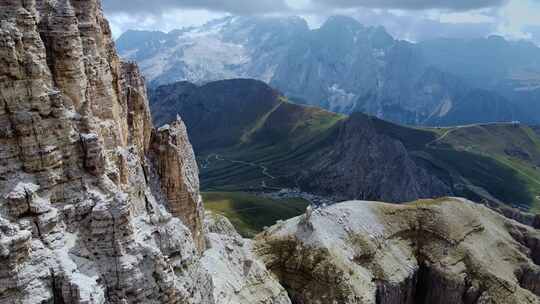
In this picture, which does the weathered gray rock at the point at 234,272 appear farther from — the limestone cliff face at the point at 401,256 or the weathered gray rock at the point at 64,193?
the weathered gray rock at the point at 64,193

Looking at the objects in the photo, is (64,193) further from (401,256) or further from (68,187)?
(401,256)

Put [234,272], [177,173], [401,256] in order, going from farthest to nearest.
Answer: [401,256]
[234,272]
[177,173]

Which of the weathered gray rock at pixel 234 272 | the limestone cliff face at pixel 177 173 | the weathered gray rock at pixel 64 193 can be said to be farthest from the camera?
the weathered gray rock at pixel 234 272

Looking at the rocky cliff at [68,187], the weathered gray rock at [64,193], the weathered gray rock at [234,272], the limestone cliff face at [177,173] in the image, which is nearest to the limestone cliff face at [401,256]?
the weathered gray rock at [234,272]

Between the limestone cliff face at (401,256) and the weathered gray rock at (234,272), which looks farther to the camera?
the limestone cliff face at (401,256)

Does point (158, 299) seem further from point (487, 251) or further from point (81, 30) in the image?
point (487, 251)

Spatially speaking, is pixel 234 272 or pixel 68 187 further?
pixel 234 272

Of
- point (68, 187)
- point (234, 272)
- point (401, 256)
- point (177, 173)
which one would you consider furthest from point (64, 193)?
point (401, 256)
